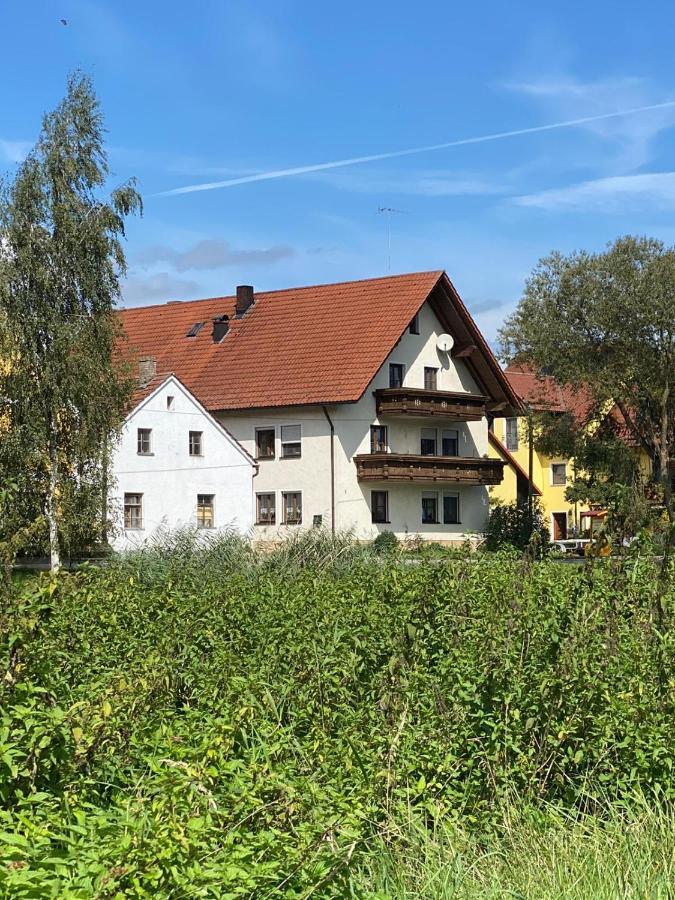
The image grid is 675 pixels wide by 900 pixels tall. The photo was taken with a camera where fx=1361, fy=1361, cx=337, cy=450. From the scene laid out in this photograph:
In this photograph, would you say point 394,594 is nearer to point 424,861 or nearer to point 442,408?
point 424,861

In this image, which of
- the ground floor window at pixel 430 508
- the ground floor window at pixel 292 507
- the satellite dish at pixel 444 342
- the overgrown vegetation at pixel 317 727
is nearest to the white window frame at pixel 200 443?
the ground floor window at pixel 292 507

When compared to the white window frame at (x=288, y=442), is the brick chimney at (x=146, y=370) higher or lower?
higher

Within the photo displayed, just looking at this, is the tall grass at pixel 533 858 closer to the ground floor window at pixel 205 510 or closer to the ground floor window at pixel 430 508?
the ground floor window at pixel 205 510

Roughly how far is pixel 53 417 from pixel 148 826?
1289 inches

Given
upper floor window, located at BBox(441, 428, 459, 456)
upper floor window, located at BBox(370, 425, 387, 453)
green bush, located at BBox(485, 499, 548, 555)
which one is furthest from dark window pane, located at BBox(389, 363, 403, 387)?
green bush, located at BBox(485, 499, 548, 555)

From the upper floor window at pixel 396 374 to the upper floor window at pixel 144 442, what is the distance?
12339 millimetres

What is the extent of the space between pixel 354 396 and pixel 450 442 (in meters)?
8.47

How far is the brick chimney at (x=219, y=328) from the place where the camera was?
59906 millimetres

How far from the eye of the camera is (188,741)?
7.39 m

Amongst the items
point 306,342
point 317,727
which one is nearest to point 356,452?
point 306,342

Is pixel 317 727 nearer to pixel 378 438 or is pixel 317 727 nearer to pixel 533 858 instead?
pixel 533 858

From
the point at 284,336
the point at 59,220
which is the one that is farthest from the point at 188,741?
the point at 284,336

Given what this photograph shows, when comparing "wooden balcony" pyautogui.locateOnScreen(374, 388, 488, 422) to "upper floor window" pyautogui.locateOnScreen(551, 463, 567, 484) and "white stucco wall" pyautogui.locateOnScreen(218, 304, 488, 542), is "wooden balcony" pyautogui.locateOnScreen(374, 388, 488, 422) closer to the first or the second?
"white stucco wall" pyautogui.locateOnScreen(218, 304, 488, 542)

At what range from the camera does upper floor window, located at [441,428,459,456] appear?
59.2m
